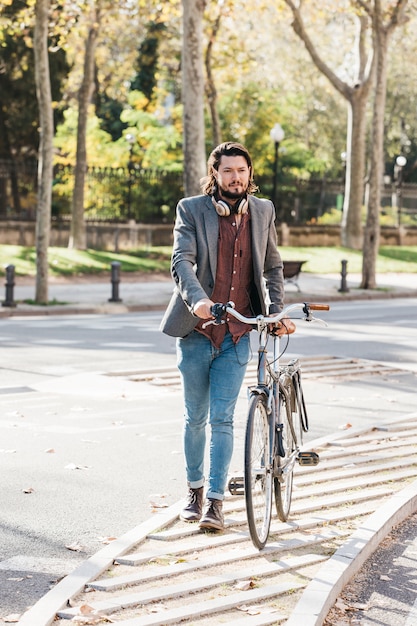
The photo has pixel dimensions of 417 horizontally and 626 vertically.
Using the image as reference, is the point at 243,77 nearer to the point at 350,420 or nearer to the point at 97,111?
the point at 97,111

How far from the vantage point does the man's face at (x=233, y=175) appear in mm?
6371

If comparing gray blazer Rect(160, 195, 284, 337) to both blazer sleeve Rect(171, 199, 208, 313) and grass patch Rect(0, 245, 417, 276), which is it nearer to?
blazer sleeve Rect(171, 199, 208, 313)

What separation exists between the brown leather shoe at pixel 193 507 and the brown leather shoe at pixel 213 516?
0.58ft

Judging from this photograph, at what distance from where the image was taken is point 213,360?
6.55 meters

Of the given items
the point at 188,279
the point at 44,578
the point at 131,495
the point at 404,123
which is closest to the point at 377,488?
the point at 131,495

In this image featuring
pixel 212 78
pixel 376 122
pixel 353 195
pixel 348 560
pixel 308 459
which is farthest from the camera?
pixel 353 195

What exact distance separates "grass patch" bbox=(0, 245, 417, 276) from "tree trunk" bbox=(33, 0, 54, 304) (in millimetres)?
6781

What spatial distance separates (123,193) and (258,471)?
33606 millimetres

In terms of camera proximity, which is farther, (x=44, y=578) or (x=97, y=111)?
(x=97, y=111)

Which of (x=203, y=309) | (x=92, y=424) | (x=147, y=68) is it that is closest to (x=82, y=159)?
(x=147, y=68)

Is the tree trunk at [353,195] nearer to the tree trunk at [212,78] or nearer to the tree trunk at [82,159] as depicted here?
the tree trunk at [212,78]

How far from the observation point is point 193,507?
6617 mm

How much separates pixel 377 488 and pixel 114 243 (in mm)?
29745

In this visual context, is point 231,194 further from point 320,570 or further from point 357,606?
point 357,606
